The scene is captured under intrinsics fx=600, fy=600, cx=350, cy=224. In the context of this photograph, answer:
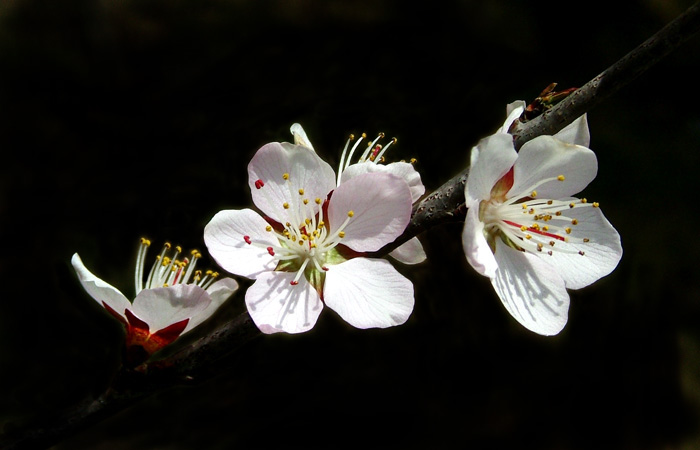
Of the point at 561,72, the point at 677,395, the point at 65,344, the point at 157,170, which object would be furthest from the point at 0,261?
the point at 677,395

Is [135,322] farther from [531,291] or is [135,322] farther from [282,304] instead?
[531,291]

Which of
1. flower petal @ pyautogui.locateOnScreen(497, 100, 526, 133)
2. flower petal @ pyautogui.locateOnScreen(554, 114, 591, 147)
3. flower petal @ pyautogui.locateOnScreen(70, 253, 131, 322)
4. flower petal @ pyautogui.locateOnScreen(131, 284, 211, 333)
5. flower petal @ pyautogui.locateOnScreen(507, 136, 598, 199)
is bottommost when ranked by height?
flower petal @ pyautogui.locateOnScreen(507, 136, 598, 199)

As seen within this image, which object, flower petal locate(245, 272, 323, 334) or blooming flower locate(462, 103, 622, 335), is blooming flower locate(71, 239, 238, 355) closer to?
flower petal locate(245, 272, 323, 334)

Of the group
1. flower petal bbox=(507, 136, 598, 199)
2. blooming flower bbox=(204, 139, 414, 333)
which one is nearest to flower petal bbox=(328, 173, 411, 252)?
blooming flower bbox=(204, 139, 414, 333)

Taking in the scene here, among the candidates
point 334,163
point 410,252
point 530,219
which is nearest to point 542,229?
point 530,219

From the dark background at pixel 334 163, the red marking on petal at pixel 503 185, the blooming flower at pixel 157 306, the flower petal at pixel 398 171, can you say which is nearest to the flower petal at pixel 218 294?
the blooming flower at pixel 157 306

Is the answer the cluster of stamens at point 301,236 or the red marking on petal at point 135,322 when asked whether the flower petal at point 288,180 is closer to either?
the cluster of stamens at point 301,236
